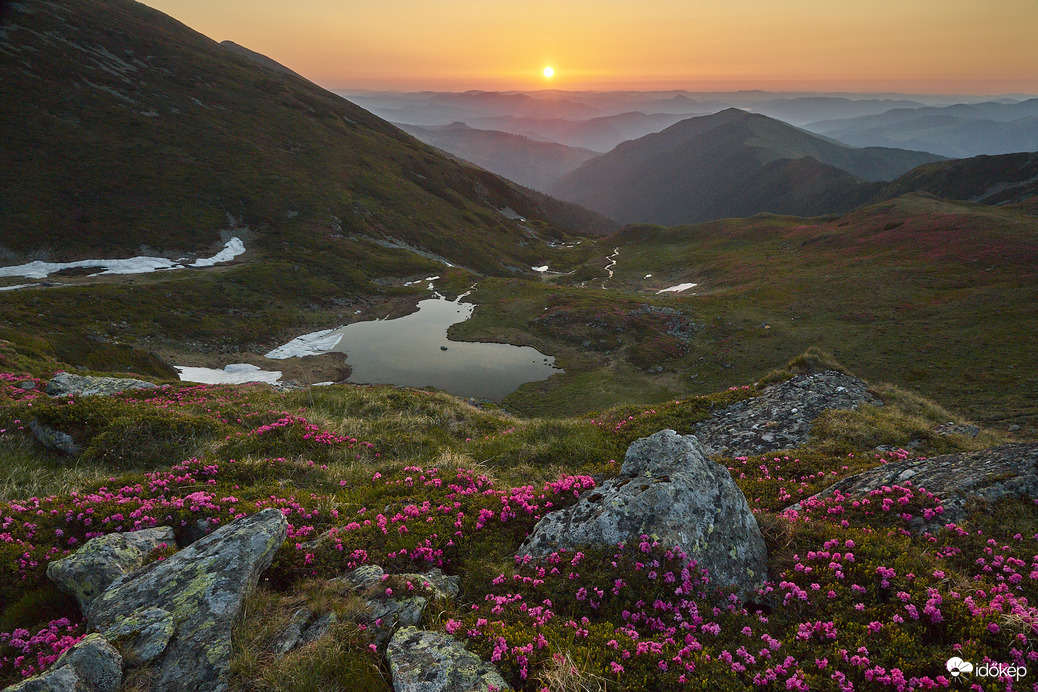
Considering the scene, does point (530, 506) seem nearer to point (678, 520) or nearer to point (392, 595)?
point (678, 520)

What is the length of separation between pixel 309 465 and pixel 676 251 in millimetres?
121517

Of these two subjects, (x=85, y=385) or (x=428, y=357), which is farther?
(x=428, y=357)

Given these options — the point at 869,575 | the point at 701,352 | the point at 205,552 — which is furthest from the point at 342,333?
the point at 869,575

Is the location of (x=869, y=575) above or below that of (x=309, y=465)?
above

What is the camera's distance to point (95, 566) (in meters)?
7.62

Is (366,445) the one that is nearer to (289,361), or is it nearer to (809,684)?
(809,684)

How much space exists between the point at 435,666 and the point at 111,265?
8879 centimetres

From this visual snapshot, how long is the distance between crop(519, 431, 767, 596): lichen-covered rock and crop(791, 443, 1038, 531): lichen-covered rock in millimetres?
2874

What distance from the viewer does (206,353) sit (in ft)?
171

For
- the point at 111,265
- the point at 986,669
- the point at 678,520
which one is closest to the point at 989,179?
the point at 678,520

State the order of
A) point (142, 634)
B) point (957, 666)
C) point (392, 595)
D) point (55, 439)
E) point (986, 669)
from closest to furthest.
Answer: point (986, 669)
point (957, 666)
point (142, 634)
point (392, 595)
point (55, 439)

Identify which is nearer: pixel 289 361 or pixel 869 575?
pixel 869 575

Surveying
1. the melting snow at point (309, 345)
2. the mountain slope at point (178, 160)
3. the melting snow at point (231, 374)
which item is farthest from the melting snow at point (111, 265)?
the melting snow at point (231, 374)

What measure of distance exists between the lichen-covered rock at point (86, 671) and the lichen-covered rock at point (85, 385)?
20812 millimetres
